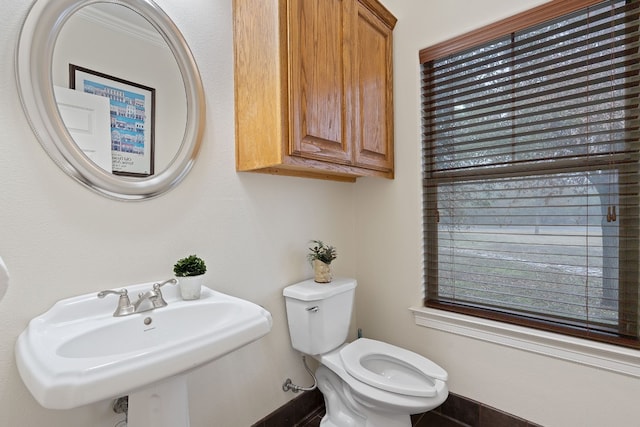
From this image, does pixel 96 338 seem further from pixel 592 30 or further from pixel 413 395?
pixel 592 30

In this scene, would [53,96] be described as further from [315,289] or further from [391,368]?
[391,368]

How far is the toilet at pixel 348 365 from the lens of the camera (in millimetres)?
1303

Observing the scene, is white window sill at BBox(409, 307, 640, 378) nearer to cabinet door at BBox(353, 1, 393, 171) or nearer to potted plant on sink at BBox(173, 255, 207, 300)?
cabinet door at BBox(353, 1, 393, 171)

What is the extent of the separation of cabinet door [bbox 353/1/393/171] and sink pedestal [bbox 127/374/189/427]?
3.84 ft

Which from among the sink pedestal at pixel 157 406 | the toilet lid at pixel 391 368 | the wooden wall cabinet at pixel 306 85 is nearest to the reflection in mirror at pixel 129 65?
the wooden wall cabinet at pixel 306 85

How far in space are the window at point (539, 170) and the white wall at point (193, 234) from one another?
0.68m

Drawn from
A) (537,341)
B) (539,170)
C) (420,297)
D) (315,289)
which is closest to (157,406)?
(315,289)

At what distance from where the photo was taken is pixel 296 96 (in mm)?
1230

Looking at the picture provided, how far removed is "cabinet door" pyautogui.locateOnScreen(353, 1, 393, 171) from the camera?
1.56 meters

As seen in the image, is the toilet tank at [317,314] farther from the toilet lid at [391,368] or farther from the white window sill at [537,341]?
the white window sill at [537,341]

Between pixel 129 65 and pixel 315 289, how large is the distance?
119 centimetres

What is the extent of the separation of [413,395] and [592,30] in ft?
5.52

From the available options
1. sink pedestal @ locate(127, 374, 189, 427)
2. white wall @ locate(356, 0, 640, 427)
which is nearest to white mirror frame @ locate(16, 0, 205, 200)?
sink pedestal @ locate(127, 374, 189, 427)

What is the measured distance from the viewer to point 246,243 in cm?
143
